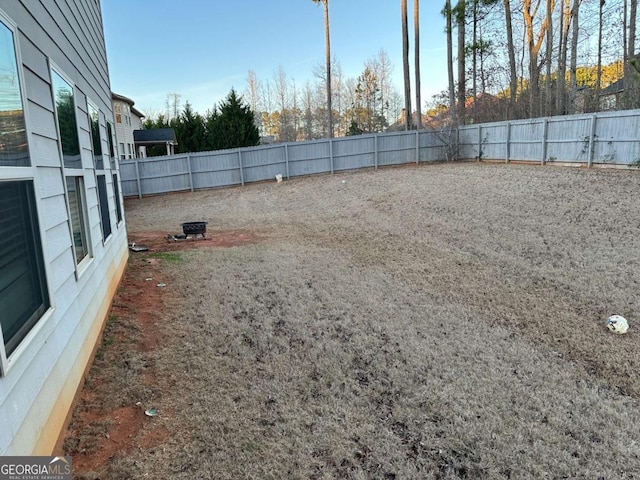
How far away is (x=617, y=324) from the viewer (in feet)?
11.3

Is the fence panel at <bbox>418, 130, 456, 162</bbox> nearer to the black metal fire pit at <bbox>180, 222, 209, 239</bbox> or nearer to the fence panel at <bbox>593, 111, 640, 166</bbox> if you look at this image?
the fence panel at <bbox>593, 111, 640, 166</bbox>

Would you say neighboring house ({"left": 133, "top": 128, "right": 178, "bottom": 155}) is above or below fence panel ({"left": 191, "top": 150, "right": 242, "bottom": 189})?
above

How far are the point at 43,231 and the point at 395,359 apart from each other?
2451mm

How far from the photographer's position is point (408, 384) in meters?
2.74

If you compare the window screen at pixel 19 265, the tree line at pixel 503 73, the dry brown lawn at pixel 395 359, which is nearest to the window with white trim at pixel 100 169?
the dry brown lawn at pixel 395 359

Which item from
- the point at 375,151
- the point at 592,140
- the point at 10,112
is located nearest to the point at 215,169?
the point at 375,151

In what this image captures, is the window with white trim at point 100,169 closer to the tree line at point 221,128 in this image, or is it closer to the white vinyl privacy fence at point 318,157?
the white vinyl privacy fence at point 318,157

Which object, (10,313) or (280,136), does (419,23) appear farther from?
(280,136)

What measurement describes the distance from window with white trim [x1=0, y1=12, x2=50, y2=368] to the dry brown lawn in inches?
32.4

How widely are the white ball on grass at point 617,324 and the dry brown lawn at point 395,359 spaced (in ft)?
0.24

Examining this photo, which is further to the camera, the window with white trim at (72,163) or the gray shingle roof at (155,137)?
the gray shingle roof at (155,137)

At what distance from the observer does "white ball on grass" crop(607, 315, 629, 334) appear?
3.43 meters

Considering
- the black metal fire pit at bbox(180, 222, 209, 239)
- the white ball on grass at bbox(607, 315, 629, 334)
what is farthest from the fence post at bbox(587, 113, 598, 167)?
the black metal fire pit at bbox(180, 222, 209, 239)

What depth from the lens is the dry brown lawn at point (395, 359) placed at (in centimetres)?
208
